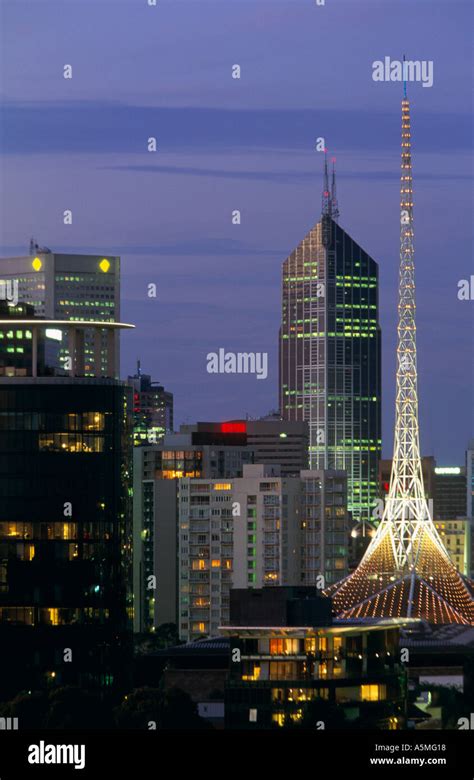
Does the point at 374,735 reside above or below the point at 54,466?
below

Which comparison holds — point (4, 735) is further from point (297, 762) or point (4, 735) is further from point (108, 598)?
point (108, 598)

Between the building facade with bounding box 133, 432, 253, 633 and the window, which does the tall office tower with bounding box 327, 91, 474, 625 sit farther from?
the window

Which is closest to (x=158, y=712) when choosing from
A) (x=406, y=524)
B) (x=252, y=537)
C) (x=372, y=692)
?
(x=372, y=692)

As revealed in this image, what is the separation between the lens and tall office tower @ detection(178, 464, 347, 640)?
163625 millimetres

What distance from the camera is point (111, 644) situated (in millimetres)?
101750

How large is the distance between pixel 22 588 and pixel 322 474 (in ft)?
245

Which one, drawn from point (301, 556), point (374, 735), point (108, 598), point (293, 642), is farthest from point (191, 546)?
point (374, 735)

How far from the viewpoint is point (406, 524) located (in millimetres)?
169125

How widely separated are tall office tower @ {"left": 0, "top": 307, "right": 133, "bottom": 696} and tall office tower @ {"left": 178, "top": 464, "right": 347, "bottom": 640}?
56.5 meters

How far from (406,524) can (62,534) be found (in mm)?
70642

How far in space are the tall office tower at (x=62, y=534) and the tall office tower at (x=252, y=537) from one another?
5649 centimetres

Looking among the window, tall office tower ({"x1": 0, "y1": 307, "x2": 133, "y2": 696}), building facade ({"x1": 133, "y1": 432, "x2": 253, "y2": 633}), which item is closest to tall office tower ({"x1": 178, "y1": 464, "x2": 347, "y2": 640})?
building facade ({"x1": 133, "y1": 432, "x2": 253, "y2": 633})

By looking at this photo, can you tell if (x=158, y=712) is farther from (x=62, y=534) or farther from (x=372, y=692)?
(x=372, y=692)

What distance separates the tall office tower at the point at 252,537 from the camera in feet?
537
